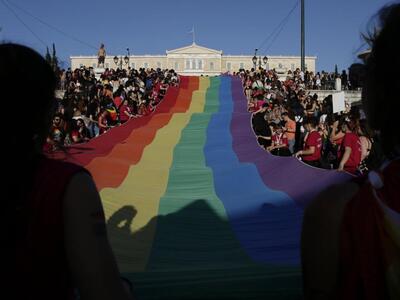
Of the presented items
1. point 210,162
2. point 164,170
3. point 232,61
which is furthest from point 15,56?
point 232,61

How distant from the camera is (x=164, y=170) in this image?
21.2 feet

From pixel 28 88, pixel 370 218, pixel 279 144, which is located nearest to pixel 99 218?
pixel 28 88

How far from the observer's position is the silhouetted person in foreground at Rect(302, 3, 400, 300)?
103 cm

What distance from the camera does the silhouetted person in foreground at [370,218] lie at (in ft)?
3.37

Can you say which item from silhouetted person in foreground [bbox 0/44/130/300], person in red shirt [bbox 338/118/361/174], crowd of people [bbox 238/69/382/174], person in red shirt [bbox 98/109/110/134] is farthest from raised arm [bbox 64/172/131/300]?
person in red shirt [bbox 98/109/110/134]

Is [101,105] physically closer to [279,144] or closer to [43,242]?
[279,144]

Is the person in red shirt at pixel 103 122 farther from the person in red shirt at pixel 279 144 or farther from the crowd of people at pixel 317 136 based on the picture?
the person in red shirt at pixel 279 144

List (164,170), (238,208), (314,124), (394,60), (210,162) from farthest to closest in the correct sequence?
1. (314,124)
2. (210,162)
3. (164,170)
4. (238,208)
5. (394,60)

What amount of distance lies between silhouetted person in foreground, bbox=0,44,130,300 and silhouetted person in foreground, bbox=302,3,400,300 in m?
0.44

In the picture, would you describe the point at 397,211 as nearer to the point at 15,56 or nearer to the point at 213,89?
the point at 15,56

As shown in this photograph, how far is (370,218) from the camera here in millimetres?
1037

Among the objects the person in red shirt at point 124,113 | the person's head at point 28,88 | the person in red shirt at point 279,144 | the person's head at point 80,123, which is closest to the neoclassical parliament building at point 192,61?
the person in red shirt at point 124,113

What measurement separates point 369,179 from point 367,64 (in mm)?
245

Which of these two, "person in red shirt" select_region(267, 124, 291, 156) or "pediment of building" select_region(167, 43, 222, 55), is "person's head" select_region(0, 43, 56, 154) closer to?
Answer: "person in red shirt" select_region(267, 124, 291, 156)
